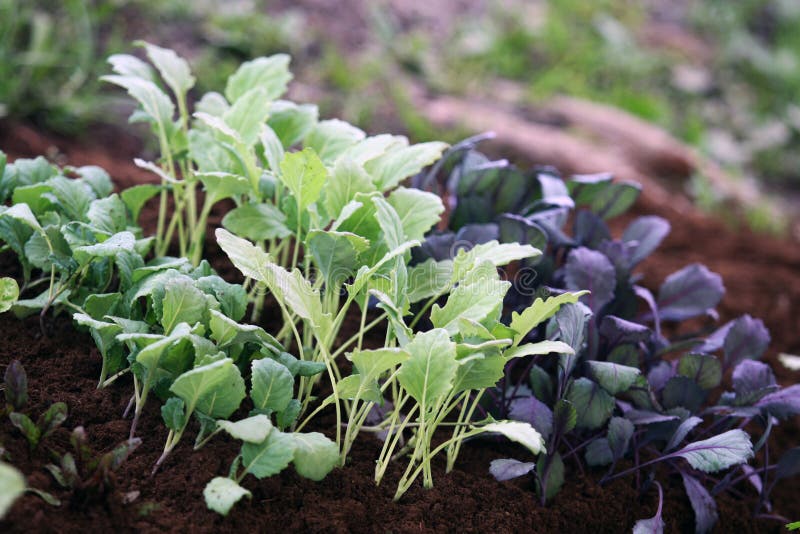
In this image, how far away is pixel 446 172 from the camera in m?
2.05

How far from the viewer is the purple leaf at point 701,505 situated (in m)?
1.57

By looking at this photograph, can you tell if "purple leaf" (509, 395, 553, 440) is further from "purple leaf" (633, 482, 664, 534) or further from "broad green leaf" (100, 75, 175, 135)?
"broad green leaf" (100, 75, 175, 135)

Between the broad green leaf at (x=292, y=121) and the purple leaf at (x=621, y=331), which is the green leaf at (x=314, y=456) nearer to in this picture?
the purple leaf at (x=621, y=331)

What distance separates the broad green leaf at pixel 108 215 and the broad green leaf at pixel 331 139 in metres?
0.47

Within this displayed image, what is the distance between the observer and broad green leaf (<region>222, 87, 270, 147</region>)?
5.59 ft

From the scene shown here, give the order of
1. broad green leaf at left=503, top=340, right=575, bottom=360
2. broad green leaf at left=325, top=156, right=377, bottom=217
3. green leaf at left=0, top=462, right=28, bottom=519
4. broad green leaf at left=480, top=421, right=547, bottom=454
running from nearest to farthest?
green leaf at left=0, top=462, right=28, bottom=519 < broad green leaf at left=480, top=421, right=547, bottom=454 < broad green leaf at left=503, top=340, right=575, bottom=360 < broad green leaf at left=325, top=156, right=377, bottom=217

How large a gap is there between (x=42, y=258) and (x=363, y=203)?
692 mm

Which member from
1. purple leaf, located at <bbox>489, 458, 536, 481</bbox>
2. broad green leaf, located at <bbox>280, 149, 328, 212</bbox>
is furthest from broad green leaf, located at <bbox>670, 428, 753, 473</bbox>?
broad green leaf, located at <bbox>280, 149, 328, 212</bbox>

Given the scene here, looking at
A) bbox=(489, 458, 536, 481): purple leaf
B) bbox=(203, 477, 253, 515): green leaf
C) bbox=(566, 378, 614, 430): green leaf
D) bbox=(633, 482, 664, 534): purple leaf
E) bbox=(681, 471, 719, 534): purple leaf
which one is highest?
bbox=(203, 477, 253, 515): green leaf

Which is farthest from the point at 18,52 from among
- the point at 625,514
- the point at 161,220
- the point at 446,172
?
the point at 625,514

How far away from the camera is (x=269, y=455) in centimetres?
127

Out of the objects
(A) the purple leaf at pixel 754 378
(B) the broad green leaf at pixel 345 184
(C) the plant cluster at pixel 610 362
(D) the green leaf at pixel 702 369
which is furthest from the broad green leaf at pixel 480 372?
(A) the purple leaf at pixel 754 378

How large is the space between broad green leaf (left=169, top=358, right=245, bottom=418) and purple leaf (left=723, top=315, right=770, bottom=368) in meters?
1.23

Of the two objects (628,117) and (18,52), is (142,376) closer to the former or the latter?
(18,52)
